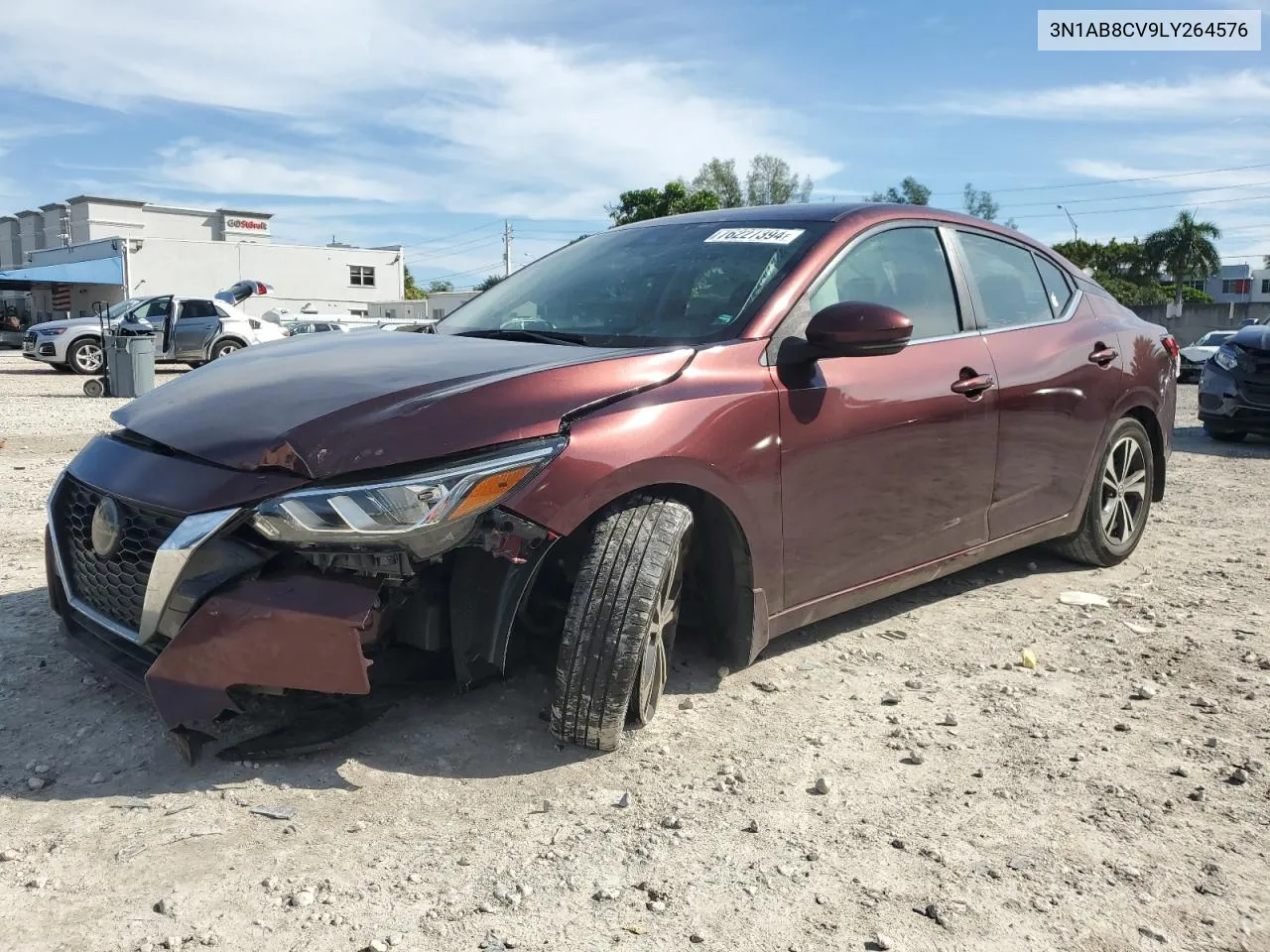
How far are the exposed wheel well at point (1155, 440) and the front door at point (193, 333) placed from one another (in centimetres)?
2031

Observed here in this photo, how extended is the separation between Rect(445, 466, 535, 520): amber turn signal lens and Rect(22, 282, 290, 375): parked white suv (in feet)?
62.2

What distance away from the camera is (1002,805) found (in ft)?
8.71

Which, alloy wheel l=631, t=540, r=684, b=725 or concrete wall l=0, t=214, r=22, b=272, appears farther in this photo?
concrete wall l=0, t=214, r=22, b=272

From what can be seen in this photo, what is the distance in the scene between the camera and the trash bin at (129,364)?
1490 centimetres

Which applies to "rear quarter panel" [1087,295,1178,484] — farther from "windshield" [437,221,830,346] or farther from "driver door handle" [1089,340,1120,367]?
"windshield" [437,221,830,346]

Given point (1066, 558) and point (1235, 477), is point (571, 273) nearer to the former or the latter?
point (1066, 558)

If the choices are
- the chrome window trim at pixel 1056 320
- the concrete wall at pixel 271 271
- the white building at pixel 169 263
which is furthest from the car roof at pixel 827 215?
the concrete wall at pixel 271 271

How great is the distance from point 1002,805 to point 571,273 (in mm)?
2425

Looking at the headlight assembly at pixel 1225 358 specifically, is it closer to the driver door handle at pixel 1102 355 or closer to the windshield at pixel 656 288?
the driver door handle at pixel 1102 355

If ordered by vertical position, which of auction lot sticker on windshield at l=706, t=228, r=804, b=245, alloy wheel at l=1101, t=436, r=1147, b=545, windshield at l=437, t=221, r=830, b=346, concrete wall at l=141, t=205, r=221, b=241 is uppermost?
concrete wall at l=141, t=205, r=221, b=241

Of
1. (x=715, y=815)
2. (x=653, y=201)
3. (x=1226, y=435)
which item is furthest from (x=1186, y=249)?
(x=715, y=815)

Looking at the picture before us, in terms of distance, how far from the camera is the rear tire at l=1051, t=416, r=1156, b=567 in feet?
15.7

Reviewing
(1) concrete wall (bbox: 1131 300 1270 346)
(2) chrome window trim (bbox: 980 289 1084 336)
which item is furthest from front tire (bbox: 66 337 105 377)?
(1) concrete wall (bbox: 1131 300 1270 346)

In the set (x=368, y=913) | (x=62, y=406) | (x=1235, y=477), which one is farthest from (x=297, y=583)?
(x=62, y=406)
